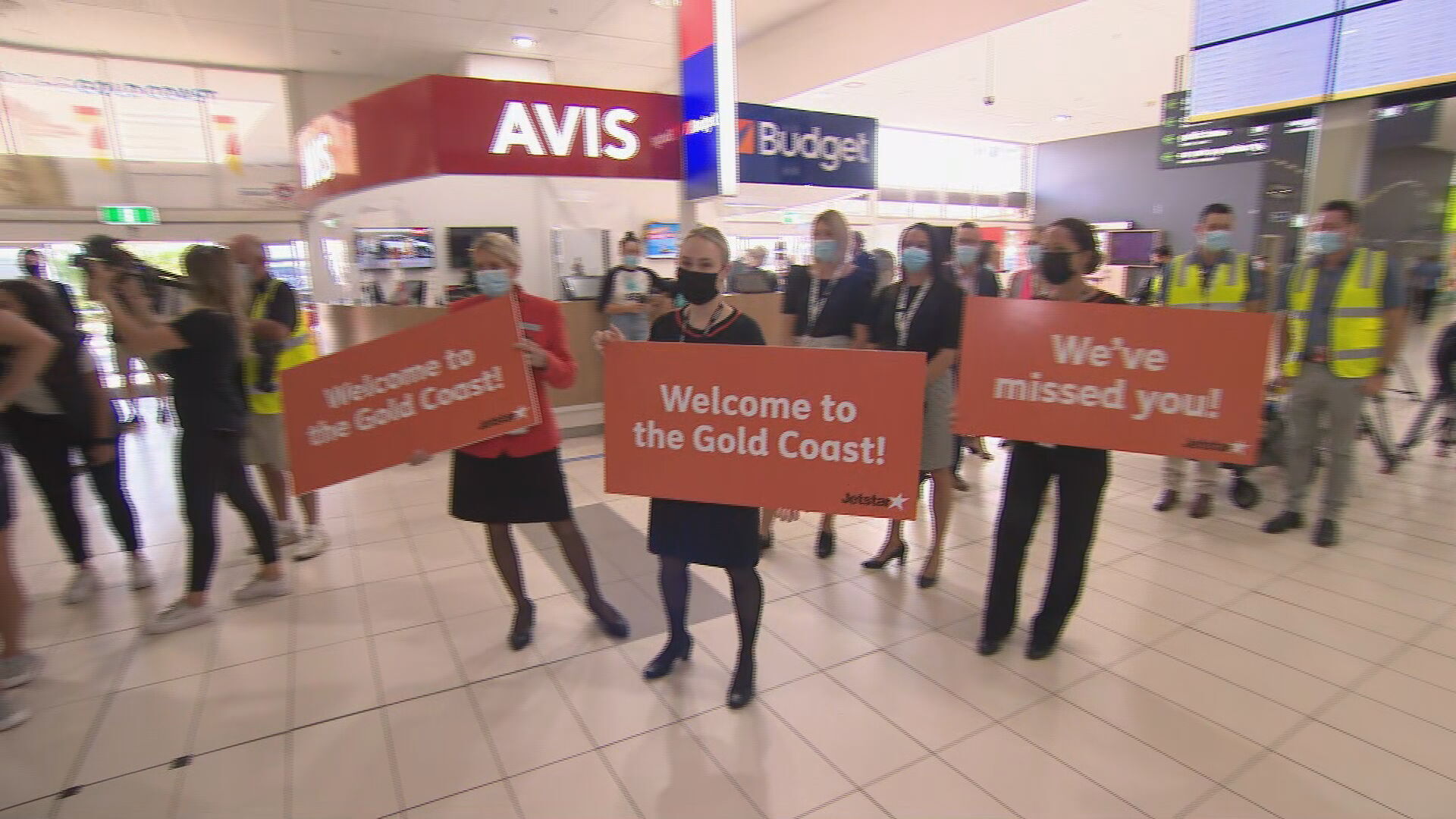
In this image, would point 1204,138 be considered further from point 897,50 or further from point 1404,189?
point 897,50

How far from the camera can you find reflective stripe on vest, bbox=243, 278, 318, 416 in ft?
11.6

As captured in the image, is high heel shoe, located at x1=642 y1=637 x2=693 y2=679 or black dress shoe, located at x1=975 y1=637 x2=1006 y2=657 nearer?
high heel shoe, located at x1=642 y1=637 x2=693 y2=679

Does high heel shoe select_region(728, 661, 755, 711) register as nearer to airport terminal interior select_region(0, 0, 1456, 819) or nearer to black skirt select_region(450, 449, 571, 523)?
airport terminal interior select_region(0, 0, 1456, 819)

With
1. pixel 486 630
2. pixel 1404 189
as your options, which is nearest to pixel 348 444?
pixel 486 630

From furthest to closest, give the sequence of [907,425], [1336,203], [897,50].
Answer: [897,50] < [1336,203] < [907,425]

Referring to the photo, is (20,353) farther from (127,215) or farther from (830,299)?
(127,215)

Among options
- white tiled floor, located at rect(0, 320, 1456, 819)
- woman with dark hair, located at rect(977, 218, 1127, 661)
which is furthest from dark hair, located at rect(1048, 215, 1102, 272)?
white tiled floor, located at rect(0, 320, 1456, 819)

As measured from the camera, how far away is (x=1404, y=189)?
15.4ft

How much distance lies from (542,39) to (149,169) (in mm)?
6294

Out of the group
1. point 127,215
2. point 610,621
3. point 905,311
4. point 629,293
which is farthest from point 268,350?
point 127,215

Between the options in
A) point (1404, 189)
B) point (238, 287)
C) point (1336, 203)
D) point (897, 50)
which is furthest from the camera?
point (897, 50)

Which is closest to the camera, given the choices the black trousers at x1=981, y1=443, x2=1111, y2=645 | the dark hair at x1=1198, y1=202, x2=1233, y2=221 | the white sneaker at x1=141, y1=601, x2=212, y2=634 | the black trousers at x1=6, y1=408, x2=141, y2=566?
the black trousers at x1=981, y1=443, x2=1111, y2=645

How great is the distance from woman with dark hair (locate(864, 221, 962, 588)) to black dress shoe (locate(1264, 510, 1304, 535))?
2088mm

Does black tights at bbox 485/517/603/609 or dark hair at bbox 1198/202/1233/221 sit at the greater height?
dark hair at bbox 1198/202/1233/221
